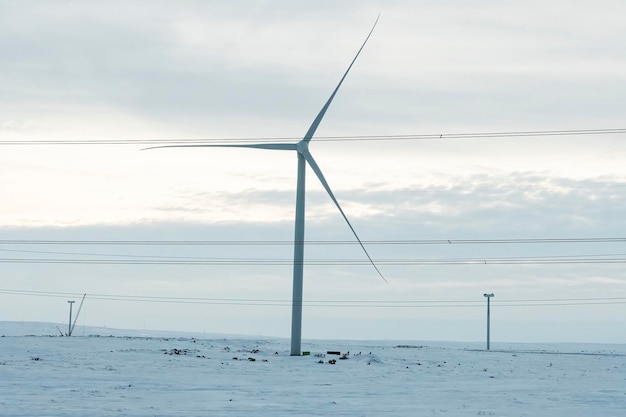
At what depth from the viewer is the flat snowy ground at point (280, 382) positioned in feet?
138

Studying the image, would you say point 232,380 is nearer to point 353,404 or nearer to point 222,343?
point 353,404

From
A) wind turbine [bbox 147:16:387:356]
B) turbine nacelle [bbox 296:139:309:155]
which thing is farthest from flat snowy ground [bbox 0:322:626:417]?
turbine nacelle [bbox 296:139:309:155]

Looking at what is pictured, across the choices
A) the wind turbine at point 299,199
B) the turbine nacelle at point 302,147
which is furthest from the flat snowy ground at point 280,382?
the turbine nacelle at point 302,147

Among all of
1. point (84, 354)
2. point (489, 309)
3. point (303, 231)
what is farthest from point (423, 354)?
point (489, 309)

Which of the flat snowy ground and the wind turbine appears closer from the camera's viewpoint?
the flat snowy ground

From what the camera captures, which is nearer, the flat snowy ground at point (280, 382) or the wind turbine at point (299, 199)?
the flat snowy ground at point (280, 382)

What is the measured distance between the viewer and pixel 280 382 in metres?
→ 57.4

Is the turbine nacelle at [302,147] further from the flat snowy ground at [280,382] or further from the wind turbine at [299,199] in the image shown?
the flat snowy ground at [280,382]

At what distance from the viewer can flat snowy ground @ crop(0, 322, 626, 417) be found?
4219 cm

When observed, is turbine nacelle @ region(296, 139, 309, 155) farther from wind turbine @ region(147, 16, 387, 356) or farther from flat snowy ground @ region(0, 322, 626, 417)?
flat snowy ground @ region(0, 322, 626, 417)

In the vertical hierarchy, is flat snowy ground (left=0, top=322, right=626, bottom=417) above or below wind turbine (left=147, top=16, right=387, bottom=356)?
below

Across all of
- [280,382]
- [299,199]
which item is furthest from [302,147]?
[280,382]

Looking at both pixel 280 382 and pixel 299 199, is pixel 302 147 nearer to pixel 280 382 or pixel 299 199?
pixel 299 199

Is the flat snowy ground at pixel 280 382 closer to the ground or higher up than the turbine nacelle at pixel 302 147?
closer to the ground
